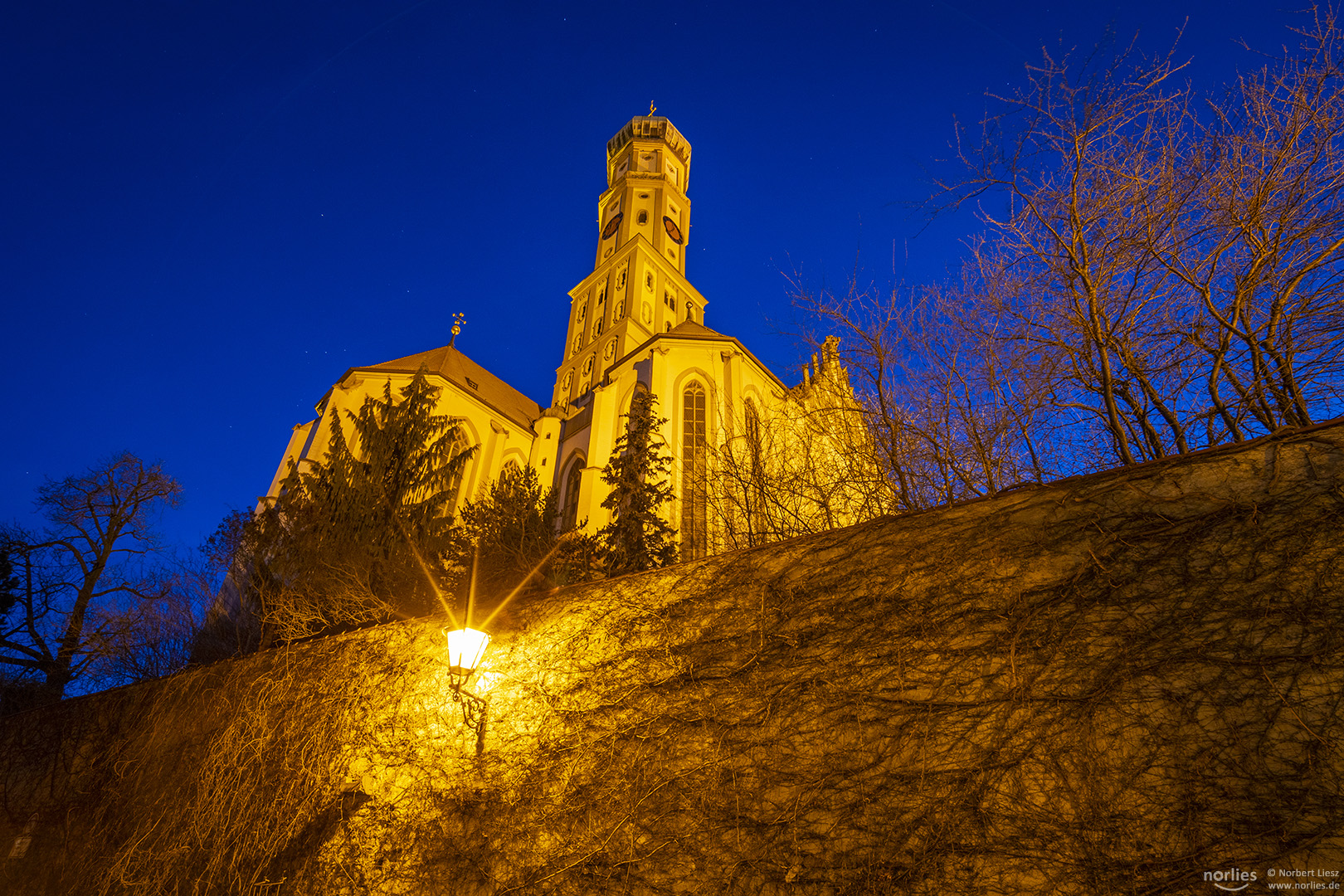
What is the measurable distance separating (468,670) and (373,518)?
7.85 metres

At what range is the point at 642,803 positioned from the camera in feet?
11.2

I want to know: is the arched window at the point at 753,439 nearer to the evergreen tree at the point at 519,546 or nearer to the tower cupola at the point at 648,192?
the evergreen tree at the point at 519,546

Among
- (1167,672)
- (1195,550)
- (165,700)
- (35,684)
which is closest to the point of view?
(1167,672)

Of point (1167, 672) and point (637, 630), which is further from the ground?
point (637, 630)

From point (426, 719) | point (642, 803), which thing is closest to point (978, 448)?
point (642, 803)

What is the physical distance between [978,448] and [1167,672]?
2.59m

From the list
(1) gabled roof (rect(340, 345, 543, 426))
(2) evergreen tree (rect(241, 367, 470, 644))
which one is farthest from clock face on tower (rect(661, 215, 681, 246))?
(2) evergreen tree (rect(241, 367, 470, 644))

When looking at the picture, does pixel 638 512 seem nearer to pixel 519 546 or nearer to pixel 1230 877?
pixel 519 546

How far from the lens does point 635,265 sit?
32.2 m

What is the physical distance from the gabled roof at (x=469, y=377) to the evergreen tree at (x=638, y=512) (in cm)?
933

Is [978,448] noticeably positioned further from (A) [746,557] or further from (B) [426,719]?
(B) [426,719]

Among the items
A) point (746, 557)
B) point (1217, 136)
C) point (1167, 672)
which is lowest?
point (1167, 672)

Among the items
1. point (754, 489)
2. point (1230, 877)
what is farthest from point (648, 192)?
point (1230, 877)

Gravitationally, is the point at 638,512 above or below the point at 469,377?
below
